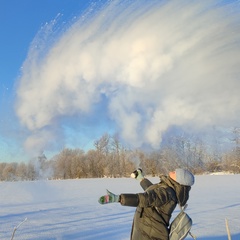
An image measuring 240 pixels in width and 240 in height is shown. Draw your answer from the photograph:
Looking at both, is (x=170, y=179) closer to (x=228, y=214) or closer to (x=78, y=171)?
(x=228, y=214)

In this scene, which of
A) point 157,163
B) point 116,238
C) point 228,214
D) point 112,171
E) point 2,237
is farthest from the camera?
point 112,171

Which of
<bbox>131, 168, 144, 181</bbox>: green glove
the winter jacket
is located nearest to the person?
the winter jacket

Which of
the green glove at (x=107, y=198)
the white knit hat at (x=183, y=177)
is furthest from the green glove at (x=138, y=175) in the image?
the green glove at (x=107, y=198)

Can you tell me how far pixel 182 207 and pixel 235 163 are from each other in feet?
164

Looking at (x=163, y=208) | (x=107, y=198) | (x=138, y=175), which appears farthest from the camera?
(x=138, y=175)

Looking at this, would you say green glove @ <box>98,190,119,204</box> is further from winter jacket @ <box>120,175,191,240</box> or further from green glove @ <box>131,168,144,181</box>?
green glove @ <box>131,168,144,181</box>

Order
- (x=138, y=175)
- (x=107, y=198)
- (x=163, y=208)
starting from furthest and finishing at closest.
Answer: (x=138, y=175)
(x=163, y=208)
(x=107, y=198)

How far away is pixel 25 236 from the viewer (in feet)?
22.0

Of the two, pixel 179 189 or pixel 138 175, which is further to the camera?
pixel 138 175

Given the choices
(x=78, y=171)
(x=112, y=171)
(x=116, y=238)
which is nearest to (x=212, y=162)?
(x=112, y=171)

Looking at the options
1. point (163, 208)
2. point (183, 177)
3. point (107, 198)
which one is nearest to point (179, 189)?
point (183, 177)

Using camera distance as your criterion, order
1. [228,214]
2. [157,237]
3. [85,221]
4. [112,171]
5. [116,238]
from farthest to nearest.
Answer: [112,171] < [228,214] < [85,221] < [116,238] < [157,237]

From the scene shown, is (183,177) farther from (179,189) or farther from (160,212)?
(160,212)

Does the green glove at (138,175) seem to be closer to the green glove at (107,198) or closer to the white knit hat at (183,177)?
the white knit hat at (183,177)
